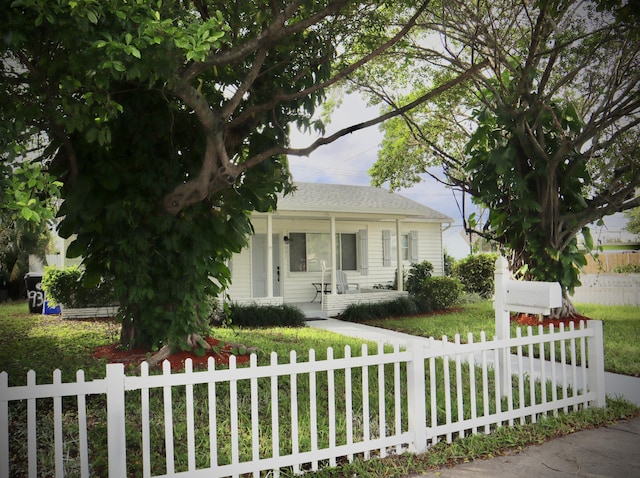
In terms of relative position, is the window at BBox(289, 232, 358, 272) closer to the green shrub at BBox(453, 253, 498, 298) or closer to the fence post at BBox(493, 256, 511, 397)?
the green shrub at BBox(453, 253, 498, 298)

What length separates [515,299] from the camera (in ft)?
17.1

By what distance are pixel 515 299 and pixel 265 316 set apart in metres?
8.04

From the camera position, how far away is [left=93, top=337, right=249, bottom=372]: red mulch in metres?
6.34

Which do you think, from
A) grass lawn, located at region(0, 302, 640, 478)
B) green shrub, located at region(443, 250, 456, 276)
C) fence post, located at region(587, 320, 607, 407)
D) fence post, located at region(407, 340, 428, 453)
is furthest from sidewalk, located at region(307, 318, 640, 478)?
green shrub, located at region(443, 250, 456, 276)

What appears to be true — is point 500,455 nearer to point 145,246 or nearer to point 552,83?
point 145,246

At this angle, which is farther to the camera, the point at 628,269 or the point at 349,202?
the point at 628,269

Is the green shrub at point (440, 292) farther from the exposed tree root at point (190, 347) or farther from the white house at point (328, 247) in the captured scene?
the exposed tree root at point (190, 347)

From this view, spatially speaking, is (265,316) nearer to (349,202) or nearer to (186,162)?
(186,162)

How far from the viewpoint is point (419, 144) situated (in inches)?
595

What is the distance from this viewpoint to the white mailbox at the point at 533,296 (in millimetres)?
4844

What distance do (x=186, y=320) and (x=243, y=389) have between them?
61.4 inches

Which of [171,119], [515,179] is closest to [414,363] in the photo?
[171,119]

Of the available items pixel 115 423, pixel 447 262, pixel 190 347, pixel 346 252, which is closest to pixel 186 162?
pixel 190 347

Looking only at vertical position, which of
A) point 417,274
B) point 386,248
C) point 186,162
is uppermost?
point 186,162
